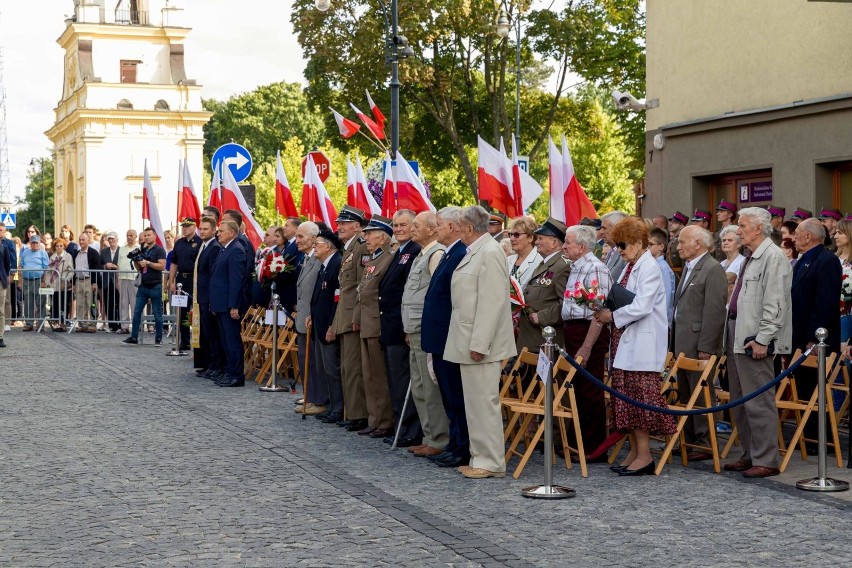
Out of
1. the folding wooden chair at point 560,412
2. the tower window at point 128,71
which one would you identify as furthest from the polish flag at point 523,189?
the tower window at point 128,71

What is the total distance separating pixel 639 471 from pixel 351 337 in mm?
3600

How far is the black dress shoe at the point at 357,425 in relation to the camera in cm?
1237

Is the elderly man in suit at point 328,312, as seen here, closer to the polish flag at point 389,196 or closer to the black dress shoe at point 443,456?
the black dress shoe at point 443,456

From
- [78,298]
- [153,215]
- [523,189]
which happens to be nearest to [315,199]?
[523,189]

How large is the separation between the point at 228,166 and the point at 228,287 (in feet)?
14.1

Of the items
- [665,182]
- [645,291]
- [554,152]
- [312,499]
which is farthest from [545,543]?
[665,182]

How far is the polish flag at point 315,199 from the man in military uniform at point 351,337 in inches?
203

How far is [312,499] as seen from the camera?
8.88 meters

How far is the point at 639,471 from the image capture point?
9.86 meters

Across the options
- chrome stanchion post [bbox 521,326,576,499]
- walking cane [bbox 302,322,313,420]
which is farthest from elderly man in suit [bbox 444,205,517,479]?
walking cane [bbox 302,322,313,420]

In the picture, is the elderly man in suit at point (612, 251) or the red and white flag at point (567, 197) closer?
the elderly man in suit at point (612, 251)

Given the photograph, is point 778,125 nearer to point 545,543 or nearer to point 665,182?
point 665,182

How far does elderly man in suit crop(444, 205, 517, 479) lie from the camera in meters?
9.78

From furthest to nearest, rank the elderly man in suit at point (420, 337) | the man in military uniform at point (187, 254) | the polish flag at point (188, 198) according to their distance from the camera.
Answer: the polish flag at point (188, 198) < the man in military uniform at point (187, 254) < the elderly man in suit at point (420, 337)
